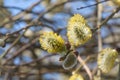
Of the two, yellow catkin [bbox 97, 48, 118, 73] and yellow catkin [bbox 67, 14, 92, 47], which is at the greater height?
yellow catkin [bbox 67, 14, 92, 47]

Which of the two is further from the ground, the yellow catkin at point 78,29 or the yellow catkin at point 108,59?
the yellow catkin at point 78,29

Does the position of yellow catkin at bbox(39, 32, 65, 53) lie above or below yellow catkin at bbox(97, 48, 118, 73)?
above

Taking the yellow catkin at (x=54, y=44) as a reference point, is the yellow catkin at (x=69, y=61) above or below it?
below

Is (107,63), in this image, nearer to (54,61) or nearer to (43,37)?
(43,37)

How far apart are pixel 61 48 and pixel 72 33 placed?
5 cm

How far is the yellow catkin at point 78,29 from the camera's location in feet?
3.20

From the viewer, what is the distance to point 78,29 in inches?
39.1

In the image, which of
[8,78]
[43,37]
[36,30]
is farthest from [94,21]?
[43,37]

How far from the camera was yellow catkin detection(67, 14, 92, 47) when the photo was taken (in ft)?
3.20

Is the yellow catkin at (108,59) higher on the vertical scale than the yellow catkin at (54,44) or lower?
lower

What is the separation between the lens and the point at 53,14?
237 cm

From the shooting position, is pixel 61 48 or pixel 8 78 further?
pixel 8 78

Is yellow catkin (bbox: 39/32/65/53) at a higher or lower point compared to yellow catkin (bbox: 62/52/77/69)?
higher

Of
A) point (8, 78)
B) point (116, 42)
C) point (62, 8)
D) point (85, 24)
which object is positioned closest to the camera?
point (85, 24)
